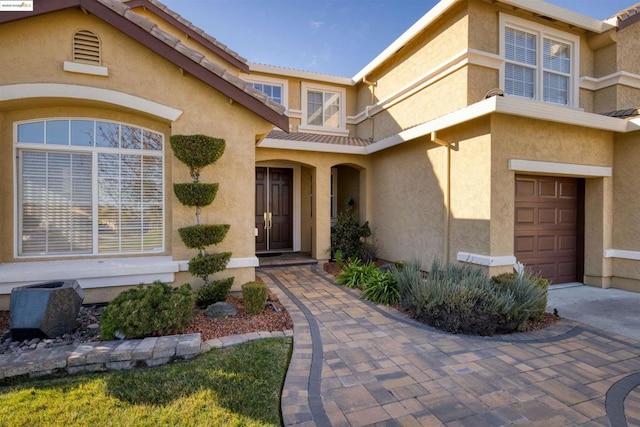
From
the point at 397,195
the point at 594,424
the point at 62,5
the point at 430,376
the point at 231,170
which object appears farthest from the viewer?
the point at 397,195

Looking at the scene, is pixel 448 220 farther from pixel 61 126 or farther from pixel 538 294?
pixel 61 126

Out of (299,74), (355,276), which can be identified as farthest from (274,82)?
(355,276)

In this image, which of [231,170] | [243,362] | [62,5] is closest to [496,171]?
[231,170]

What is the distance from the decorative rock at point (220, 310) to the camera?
5662mm

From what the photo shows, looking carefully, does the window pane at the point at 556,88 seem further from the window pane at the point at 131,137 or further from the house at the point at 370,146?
the window pane at the point at 131,137

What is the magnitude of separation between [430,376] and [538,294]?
3.24m

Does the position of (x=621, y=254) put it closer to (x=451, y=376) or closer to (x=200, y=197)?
(x=451, y=376)

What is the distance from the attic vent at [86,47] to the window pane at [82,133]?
1146mm

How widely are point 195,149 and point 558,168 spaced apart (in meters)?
8.33

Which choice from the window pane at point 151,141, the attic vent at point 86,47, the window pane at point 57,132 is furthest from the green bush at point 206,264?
the attic vent at point 86,47

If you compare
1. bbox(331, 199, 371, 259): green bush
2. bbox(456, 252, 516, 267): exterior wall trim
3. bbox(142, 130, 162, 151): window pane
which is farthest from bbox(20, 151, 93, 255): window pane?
bbox(456, 252, 516, 267): exterior wall trim

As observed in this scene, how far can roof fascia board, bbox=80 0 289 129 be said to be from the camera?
565 cm

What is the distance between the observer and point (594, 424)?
125 inches

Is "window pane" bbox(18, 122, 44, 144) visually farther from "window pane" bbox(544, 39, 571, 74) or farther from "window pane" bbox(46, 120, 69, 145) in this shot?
"window pane" bbox(544, 39, 571, 74)
